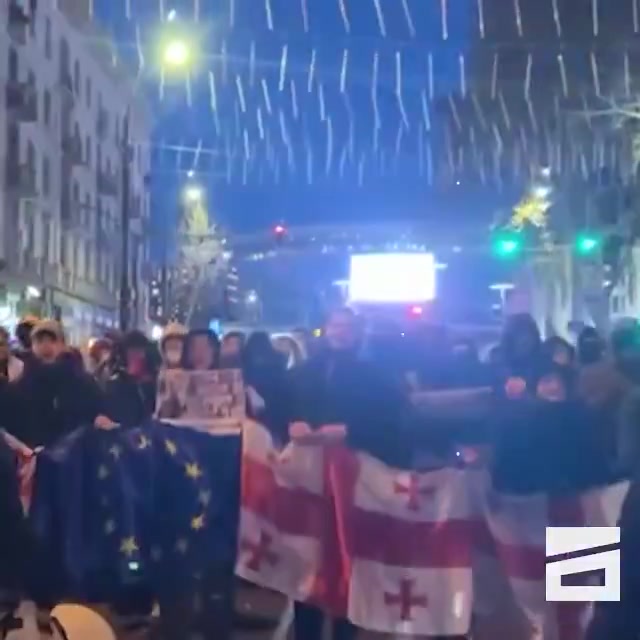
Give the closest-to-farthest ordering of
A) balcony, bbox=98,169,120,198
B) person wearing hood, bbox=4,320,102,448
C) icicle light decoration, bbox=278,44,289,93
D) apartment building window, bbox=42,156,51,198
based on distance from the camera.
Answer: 1. person wearing hood, bbox=4,320,102,448
2. balcony, bbox=98,169,120,198
3. icicle light decoration, bbox=278,44,289,93
4. apartment building window, bbox=42,156,51,198

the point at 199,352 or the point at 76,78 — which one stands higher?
the point at 76,78

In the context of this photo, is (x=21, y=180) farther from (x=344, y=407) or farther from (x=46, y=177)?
(x=344, y=407)

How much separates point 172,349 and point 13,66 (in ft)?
40.8

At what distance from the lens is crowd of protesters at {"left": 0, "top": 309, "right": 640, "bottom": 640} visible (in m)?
5.97

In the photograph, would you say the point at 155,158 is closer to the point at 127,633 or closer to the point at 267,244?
the point at 267,244

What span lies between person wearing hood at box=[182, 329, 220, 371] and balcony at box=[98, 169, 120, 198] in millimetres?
3210

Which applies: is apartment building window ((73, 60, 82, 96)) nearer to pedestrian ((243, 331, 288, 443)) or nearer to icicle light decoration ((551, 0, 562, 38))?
icicle light decoration ((551, 0, 562, 38))

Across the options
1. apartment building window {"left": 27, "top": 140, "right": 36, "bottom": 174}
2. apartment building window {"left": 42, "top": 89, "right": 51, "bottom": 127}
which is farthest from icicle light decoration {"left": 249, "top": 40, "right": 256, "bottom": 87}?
apartment building window {"left": 42, "top": 89, "right": 51, "bottom": 127}

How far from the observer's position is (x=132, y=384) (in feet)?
20.4

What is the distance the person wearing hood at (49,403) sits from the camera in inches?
239

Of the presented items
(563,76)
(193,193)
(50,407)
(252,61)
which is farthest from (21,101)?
(50,407)

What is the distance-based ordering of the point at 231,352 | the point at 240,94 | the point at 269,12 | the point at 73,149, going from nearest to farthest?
the point at 231,352 → the point at 240,94 → the point at 269,12 → the point at 73,149

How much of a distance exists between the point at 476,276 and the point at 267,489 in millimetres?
2136

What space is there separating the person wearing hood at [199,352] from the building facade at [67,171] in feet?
3.89
